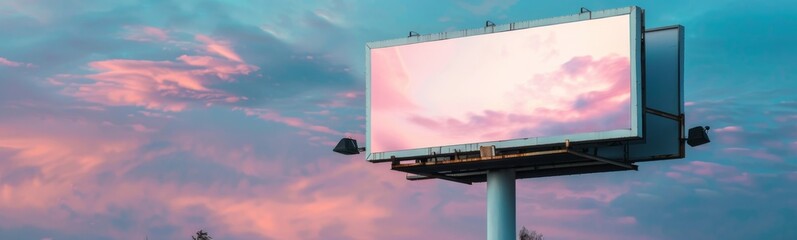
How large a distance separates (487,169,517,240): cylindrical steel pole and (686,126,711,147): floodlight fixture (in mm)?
6869

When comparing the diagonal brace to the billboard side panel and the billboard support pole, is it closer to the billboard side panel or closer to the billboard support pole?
the billboard side panel

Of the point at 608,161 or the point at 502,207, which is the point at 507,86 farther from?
the point at 502,207

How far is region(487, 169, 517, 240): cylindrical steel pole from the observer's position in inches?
2363

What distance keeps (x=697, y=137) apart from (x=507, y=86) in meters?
7.05

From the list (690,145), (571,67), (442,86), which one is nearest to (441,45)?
(442,86)

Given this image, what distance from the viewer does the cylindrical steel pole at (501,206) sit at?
6003 centimetres

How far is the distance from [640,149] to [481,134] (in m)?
5.86

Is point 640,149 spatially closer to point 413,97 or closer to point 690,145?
point 690,145

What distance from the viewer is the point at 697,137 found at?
2263 inches

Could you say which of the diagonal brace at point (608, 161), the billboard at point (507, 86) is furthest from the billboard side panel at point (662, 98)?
the billboard at point (507, 86)

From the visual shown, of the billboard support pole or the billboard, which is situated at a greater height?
the billboard

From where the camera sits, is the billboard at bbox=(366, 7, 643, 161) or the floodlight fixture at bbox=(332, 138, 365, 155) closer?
the billboard at bbox=(366, 7, 643, 161)

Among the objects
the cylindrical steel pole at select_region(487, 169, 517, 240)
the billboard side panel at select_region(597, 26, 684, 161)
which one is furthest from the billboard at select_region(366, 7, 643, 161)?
the billboard side panel at select_region(597, 26, 684, 161)

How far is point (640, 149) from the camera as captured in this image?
58.5m
